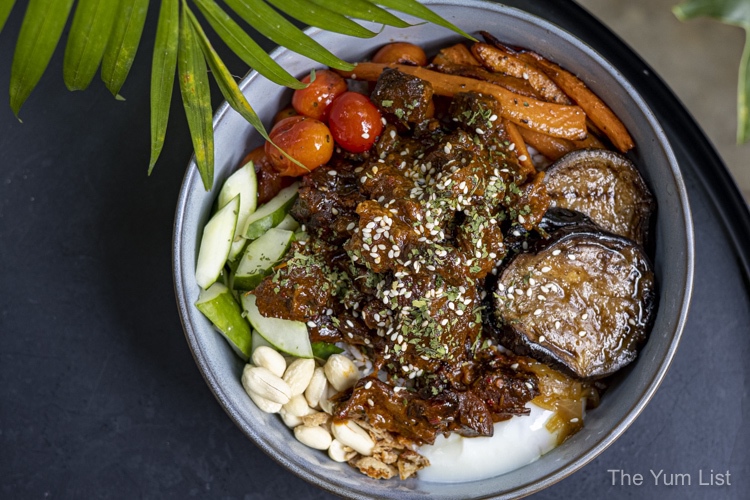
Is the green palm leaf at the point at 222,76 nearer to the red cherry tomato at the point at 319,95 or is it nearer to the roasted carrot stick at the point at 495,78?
the red cherry tomato at the point at 319,95

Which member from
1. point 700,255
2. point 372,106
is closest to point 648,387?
point 700,255

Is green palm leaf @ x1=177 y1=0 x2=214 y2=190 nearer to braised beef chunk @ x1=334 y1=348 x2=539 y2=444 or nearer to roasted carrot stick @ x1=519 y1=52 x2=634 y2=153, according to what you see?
braised beef chunk @ x1=334 y1=348 x2=539 y2=444

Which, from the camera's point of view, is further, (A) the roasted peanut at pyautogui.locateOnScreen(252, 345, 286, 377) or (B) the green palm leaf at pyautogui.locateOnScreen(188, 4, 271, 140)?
(A) the roasted peanut at pyautogui.locateOnScreen(252, 345, 286, 377)

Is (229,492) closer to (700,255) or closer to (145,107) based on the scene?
(145,107)

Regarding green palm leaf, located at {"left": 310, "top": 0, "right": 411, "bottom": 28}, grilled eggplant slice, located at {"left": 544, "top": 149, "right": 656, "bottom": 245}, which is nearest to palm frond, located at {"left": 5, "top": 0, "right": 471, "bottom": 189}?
green palm leaf, located at {"left": 310, "top": 0, "right": 411, "bottom": 28}

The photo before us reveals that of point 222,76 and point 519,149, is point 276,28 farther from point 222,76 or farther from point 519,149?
point 519,149

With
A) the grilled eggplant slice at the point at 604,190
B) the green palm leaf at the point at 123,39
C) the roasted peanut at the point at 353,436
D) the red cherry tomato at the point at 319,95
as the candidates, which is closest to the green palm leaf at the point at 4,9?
the green palm leaf at the point at 123,39
